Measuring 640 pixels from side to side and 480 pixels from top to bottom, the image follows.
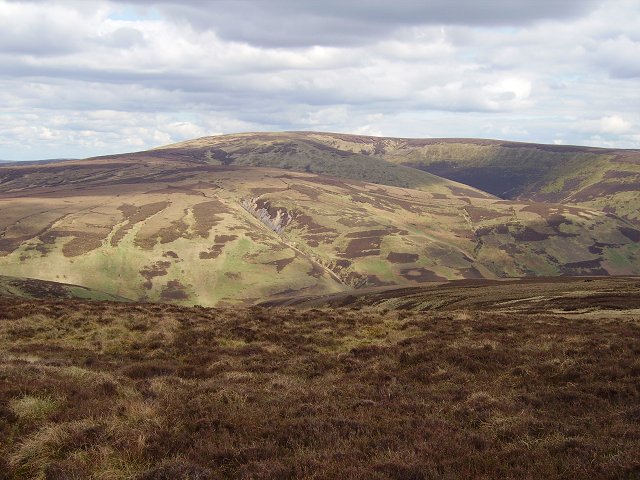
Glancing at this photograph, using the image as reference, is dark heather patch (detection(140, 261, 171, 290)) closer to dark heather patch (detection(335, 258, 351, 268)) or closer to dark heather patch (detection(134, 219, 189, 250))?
dark heather patch (detection(134, 219, 189, 250))

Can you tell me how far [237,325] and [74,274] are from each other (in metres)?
135

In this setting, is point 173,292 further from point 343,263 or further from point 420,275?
point 420,275

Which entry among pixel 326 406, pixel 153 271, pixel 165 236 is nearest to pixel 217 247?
pixel 165 236

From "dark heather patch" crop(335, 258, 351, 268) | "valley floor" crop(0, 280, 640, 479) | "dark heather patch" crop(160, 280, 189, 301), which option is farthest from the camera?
"dark heather patch" crop(335, 258, 351, 268)

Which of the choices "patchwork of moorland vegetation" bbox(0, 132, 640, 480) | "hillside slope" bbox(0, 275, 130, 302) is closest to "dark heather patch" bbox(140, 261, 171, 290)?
"hillside slope" bbox(0, 275, 130, 302)

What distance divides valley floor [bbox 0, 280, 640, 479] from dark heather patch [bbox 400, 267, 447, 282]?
150902 millimetres

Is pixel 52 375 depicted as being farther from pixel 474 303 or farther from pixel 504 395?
pixel 474 303

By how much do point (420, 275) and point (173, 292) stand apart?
87.0m

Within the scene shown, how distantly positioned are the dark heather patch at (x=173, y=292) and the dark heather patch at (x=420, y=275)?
3124 inches

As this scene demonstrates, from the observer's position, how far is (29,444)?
10.8 m

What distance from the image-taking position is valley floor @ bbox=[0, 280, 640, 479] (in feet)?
33.6

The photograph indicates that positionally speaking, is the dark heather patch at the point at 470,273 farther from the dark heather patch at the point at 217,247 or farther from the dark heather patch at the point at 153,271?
the dark heather patch at the point at 153,271

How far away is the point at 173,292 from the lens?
15150 cm

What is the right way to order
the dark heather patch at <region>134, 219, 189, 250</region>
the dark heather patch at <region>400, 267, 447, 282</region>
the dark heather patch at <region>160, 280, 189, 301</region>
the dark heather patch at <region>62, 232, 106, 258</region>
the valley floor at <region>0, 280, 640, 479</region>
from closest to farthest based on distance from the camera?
the valley floor at <region>0, 280, 640, 479</region> → the dark heather patch at <region>160, 280, 189, 301</region> → the dark heather patch at <region>62, 232, 106, 258</region> → the dark heather patch at <region>400, 267, 447, 282</region> → the dark heather patch at <region>134, 219, 189, 250</region>
